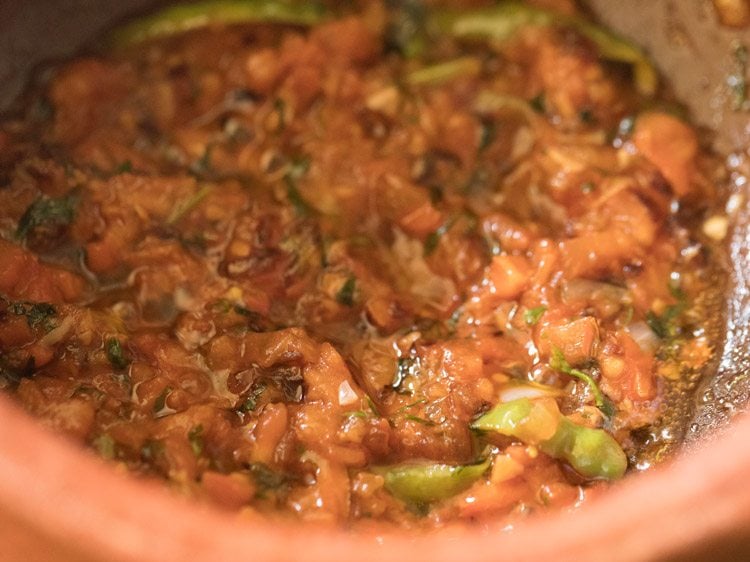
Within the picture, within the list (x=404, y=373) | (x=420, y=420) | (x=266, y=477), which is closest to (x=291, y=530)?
(x=266, y=477)

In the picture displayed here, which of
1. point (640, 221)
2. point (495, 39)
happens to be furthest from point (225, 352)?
point (495, 39)

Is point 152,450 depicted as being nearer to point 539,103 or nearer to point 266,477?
point 266,477

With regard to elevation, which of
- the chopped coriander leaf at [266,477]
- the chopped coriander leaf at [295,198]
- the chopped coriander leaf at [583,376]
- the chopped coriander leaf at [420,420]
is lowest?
the chopped coriander leaf at [266,477]

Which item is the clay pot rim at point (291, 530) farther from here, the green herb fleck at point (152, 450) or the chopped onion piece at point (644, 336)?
the chopped onion piece at point (644, 336)

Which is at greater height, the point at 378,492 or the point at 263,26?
the point at 263,26

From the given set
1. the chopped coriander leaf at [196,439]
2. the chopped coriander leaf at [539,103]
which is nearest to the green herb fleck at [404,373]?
the chopped coriander leaf at [196,439]

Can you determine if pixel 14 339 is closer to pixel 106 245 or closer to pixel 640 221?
pixel 106 245
